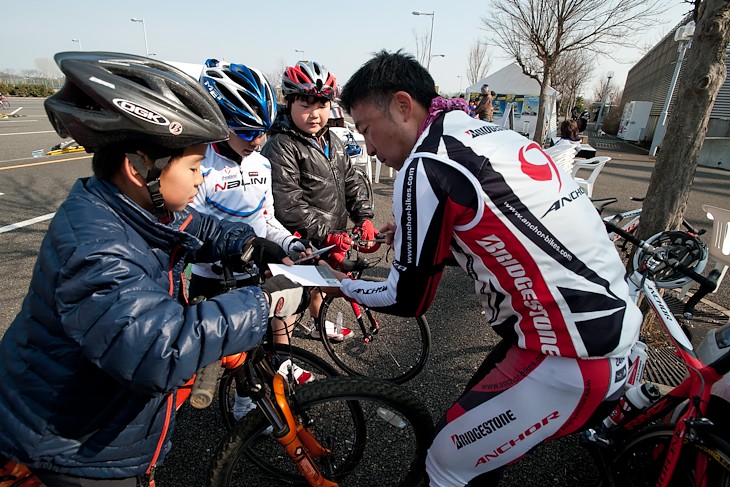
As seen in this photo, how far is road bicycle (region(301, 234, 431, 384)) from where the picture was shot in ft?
10.5

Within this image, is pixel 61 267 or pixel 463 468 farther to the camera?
pixel 463 468

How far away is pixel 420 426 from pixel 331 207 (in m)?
1.98

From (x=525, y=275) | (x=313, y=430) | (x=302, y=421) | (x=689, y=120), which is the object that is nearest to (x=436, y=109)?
(x=525, y=275)

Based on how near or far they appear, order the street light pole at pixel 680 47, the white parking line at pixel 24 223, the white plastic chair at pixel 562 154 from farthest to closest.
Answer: the street light pole at pixel 680 47 < the white plastic chair at pixel 562 154 < the white parking line at pixel 24 223

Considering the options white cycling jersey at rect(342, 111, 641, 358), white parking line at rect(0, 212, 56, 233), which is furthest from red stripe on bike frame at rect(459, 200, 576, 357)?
white parking line at rect(0, 212, 56, 233)

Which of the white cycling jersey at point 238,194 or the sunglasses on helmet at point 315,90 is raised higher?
the sunglasses on helmet at point 315,90

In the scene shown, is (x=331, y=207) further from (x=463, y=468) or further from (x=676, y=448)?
(x=676, y=448)

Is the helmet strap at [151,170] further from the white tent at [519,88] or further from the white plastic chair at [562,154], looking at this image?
the white tent at [519,88]

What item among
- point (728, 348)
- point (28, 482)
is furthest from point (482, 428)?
point (28, 482)

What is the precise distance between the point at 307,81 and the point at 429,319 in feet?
8.54

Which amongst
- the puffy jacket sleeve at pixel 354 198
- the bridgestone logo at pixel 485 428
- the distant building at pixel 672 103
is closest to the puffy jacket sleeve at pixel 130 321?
the bridgestone logo at pixel 485 428

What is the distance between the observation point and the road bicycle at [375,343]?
3.19 m

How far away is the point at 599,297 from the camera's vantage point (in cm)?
136

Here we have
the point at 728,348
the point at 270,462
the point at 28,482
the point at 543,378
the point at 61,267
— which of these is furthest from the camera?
the point at 270,462
